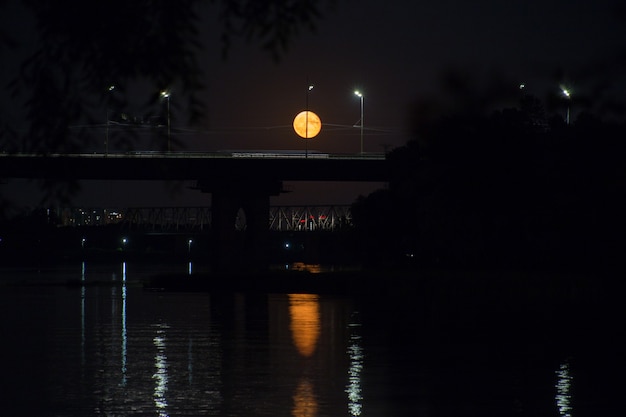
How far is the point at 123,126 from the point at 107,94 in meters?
0.47

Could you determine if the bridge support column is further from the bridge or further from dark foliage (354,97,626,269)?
dark foliage (354,97,626,269)

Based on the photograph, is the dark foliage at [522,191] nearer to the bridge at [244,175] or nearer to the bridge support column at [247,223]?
the bridge at [244,175]

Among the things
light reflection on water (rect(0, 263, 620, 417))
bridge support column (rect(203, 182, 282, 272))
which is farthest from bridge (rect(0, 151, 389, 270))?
light reflection on water (rect(0, 263, 620, 417))

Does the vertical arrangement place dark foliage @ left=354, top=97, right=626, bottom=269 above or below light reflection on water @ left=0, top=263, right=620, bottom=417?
above

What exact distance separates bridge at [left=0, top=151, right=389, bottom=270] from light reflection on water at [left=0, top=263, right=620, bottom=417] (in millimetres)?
69166

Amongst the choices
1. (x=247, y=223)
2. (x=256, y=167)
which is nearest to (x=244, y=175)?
(x=256, y=167)

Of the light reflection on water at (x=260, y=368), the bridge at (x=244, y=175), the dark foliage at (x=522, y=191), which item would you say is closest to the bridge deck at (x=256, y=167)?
the bridge at (x=244, y=175)

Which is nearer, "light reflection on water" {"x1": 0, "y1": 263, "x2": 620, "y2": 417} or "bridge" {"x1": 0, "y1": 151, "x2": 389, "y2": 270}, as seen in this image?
"light reflection on water" {"x1": 0, "y1": 263, "x2": 620, "y2": 417}

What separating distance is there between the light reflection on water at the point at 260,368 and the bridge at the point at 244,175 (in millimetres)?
69166

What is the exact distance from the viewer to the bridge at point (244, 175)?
5576 inches

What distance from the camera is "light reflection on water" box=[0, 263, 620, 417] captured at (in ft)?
104

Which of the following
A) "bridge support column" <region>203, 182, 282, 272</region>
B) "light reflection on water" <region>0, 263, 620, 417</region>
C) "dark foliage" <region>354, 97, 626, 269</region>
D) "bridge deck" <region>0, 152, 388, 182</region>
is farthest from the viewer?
"bridge support column" <region>203, 182, 282, 272</region>

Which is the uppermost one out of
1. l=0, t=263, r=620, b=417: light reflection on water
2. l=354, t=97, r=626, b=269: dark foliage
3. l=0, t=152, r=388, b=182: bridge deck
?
l=0, t=152, r=388, b=182: bridge deck

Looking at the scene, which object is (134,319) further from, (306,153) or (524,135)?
(306,153)
